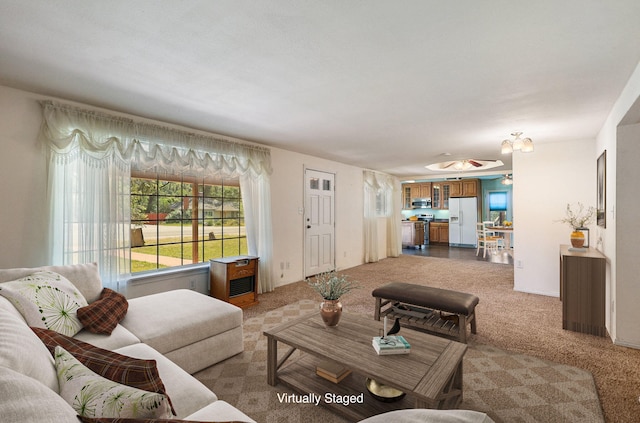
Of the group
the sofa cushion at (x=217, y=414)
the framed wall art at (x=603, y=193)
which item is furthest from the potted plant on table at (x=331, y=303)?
the framed wall art at (x=603, y=193)

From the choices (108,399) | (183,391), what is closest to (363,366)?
(183,391)

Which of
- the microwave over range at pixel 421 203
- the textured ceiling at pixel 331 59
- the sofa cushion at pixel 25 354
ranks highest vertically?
the textured ceiling at pixel 331 59

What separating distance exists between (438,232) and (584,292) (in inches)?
308

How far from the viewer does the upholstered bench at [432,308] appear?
277 centimetres

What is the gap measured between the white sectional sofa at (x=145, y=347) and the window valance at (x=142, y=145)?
4.15ft

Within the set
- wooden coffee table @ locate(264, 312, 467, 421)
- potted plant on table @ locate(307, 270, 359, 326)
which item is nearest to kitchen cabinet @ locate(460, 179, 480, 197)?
wooden coffee table @ locate(264, 312, 467, 421)

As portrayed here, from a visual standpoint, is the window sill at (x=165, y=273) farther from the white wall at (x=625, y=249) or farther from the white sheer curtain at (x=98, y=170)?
the white wall at (x=625, y=249)

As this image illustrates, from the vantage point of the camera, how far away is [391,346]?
5.96 feet

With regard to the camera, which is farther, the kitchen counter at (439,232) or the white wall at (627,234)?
the kitchen counter at (439,232)

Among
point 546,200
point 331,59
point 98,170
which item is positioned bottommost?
point 546,200

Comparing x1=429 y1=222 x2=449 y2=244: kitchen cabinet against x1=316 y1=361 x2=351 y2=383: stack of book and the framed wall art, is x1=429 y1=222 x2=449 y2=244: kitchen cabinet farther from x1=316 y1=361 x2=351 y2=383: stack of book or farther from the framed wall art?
x1=316 y1=361 x2=351 y2=383: stack of book

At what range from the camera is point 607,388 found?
2.12 meters

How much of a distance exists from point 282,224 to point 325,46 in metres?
3.46

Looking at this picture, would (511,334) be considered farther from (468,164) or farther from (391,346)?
(468,164)
